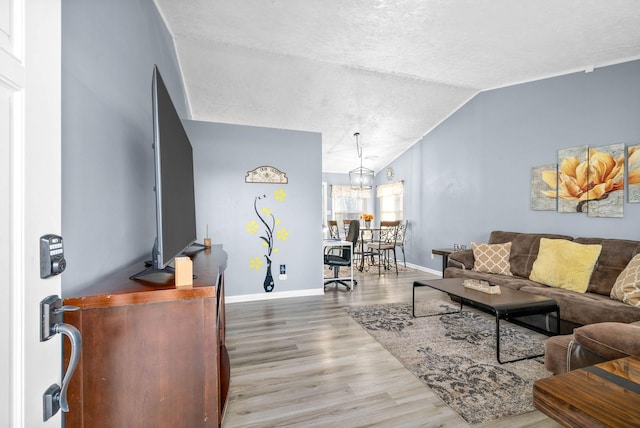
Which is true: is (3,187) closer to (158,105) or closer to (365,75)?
(158,105)

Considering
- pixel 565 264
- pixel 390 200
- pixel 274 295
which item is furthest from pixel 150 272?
pixel 390 200

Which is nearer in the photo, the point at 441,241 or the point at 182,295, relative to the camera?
the point at 182,295

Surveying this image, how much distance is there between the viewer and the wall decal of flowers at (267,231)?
4027mm

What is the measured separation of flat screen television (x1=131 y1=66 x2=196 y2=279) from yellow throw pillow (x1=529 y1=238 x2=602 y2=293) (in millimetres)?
3746

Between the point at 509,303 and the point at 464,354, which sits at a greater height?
the point at 509,303

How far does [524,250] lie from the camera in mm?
3709

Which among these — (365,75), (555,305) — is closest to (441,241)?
(555,305)

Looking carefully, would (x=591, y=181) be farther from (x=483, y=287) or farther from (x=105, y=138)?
(x=105, y=138)

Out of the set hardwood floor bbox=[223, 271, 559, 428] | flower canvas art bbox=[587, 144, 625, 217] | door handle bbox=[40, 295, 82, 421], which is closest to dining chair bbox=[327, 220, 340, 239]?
hardwood floor bbox=[223, 271, 559, 428]

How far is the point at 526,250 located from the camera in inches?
145

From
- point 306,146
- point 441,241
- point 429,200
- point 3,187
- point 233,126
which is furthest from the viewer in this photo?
point 429,200

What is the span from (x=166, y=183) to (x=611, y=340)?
7.63 ft

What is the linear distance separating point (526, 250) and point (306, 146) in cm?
332

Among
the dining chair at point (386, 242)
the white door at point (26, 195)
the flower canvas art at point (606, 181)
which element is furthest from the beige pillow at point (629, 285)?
the white door at point (26, 195)
